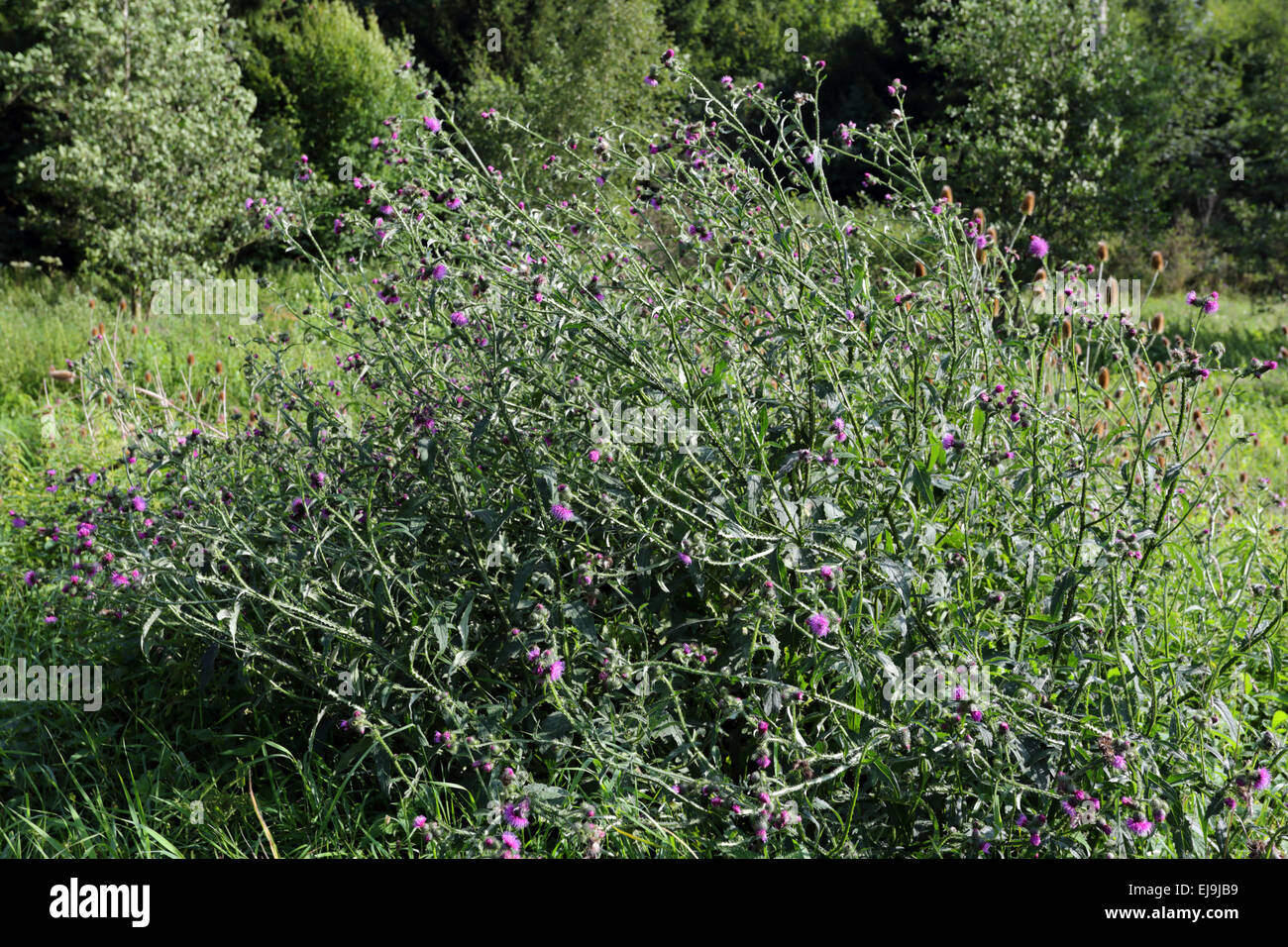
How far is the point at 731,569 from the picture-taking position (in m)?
2.49

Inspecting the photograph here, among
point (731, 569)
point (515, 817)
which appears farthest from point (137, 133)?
point (515, 817)

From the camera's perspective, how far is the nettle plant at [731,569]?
2156 millimetres

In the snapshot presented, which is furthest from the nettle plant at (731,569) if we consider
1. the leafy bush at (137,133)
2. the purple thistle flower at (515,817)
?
the leafy bush at (137,133)

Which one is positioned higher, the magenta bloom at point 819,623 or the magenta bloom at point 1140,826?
the magenta bloom at point 819,623

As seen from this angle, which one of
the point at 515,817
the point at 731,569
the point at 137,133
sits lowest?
the point at 515,817

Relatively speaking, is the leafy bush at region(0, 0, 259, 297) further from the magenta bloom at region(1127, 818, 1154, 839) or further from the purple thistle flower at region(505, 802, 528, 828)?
the magenta bloom at region(1127, 818, 1154, 839)

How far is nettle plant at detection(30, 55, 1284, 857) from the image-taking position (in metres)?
2.16

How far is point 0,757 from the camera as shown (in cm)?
300

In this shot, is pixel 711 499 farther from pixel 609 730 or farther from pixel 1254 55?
pixel 1254 55

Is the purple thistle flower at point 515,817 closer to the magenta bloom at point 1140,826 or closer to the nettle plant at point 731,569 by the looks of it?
the nettle plant at point 731,569

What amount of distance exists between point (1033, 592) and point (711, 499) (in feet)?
2.60

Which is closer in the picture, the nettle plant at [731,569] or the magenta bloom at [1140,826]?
the magenta bloom at [1140,826]

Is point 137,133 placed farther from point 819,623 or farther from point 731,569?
point 819,623

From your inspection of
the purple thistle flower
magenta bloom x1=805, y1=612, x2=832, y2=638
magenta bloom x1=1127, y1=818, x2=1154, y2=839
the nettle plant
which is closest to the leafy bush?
the nettle plant
